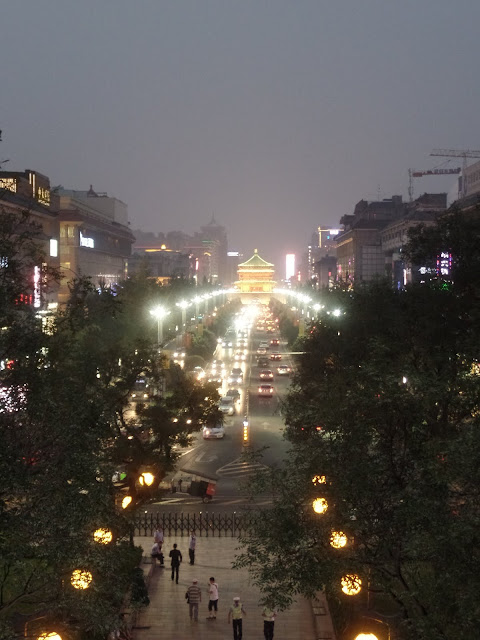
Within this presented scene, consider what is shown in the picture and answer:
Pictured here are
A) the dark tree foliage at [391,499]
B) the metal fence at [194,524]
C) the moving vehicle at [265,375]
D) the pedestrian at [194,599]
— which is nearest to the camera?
the dark tree foliage at [391,499]

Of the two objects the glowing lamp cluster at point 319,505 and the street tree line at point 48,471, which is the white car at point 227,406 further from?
the glowing lamp cluster at point 319,505

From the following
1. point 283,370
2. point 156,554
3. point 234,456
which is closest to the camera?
point 156,554

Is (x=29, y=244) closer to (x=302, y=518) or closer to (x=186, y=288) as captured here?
(x=302, y=518)

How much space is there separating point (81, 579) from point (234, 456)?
103ft

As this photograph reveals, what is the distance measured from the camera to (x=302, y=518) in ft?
51.7

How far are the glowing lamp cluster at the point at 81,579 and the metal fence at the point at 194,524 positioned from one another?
16728mm

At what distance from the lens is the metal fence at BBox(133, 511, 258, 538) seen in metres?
31.4

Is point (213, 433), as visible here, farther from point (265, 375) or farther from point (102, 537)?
point (102, 537)

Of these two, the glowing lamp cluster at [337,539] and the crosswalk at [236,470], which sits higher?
the glowing lamp cluster at [337,539]

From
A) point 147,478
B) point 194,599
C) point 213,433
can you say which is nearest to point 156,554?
point 147,478

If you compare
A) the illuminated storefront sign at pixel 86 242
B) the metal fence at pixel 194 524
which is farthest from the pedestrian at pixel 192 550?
the illuminated storefront sign at pixel 86 242

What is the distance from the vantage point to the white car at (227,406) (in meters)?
57.5

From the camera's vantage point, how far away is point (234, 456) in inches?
1766

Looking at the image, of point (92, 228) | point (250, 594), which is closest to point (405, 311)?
point (250, 594)
